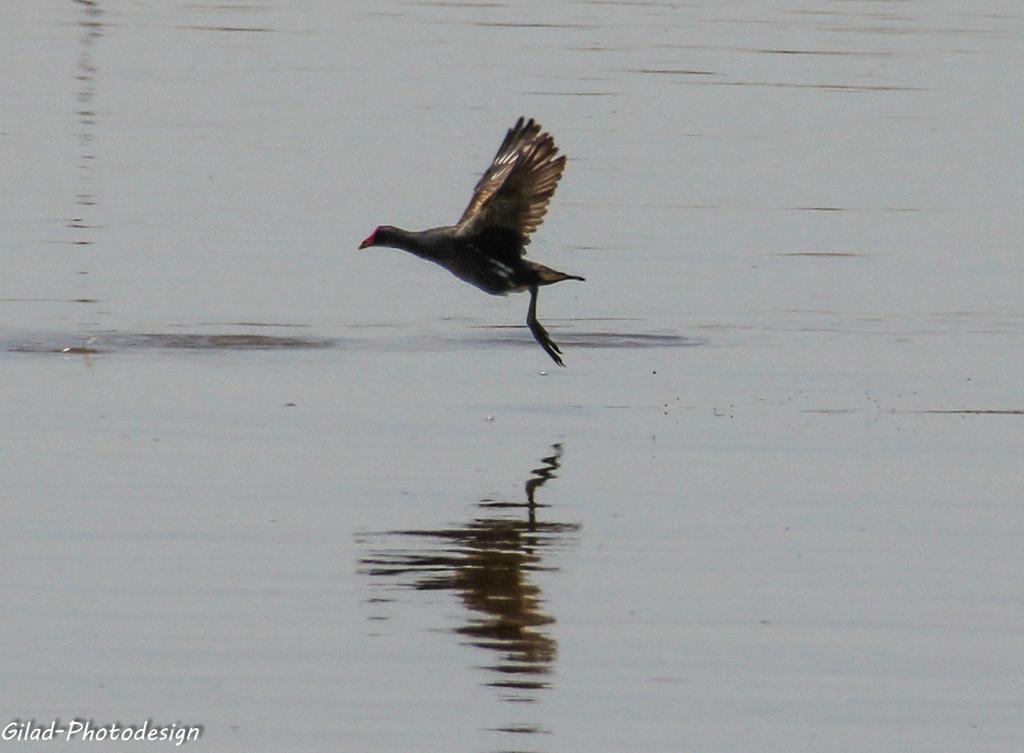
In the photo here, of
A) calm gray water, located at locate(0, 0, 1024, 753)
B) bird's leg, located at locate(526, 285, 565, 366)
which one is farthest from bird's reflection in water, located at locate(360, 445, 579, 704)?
bird's leg, located at locate(526, 285, 565, 366)

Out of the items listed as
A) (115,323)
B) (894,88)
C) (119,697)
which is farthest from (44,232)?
(894,88)

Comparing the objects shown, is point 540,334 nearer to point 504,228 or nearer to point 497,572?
point 504,228

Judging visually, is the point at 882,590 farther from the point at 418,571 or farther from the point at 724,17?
the point at 724,17

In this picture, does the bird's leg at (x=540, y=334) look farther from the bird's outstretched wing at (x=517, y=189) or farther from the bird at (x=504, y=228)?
the bird's outstretched wing at (x=517, y=189)

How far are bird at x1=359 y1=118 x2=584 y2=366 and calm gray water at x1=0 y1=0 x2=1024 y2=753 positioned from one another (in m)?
0.64

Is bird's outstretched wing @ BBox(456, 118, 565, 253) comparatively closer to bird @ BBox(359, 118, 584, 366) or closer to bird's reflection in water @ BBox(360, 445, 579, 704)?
bird @ BBox(359, 118, 584, 366)

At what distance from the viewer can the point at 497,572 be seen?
29.5 feet

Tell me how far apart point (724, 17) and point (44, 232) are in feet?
54.7

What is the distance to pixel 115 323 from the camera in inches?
544

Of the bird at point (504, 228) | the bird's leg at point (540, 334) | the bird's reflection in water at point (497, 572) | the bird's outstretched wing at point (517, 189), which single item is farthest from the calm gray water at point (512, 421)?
the bird's outstretched wing at point (517, 189)

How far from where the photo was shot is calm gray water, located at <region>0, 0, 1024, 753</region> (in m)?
7.70

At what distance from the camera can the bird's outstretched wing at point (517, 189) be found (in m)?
12.0

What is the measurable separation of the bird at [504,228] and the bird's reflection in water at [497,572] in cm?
214

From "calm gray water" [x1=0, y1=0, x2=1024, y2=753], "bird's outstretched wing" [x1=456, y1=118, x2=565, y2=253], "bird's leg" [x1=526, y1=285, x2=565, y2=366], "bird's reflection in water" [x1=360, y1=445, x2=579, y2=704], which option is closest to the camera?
"calm gray water" [x1=0, y1=0, x2=1024, y2=753]
